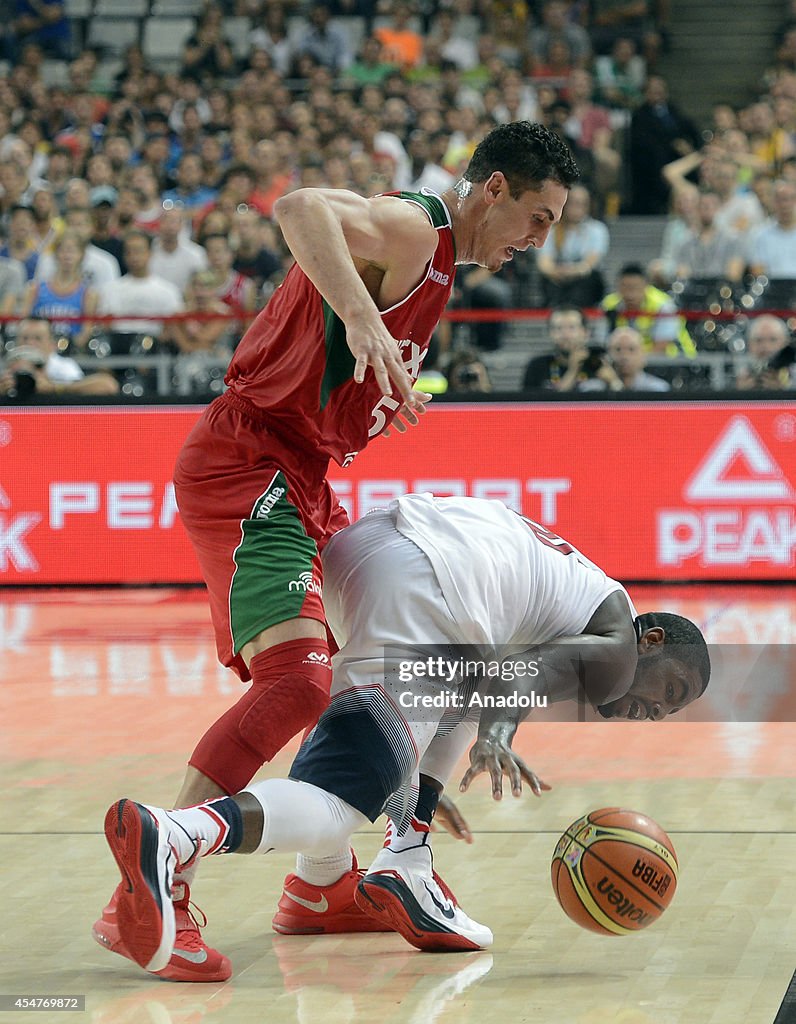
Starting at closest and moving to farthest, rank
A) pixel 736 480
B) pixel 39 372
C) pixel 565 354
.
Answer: pixel 736 480 < pixel 565 354 < pixel 39 372

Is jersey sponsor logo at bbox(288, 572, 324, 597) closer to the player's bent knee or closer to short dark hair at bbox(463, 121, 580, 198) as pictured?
the player's bent knee

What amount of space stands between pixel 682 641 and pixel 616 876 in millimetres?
609

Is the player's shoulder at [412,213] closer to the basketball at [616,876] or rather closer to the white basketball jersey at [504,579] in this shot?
the white basketball jersey at [504,579]

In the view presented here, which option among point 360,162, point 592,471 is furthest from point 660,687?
point 360,162

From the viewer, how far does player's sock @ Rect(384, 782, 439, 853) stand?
14.1 feet

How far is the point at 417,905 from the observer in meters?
4.18

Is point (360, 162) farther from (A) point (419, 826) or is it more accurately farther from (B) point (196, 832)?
(B) point (196, 832)

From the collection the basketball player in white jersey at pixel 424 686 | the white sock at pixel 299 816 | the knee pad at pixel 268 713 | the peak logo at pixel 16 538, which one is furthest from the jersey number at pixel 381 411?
the peak logo at pixel 16 538

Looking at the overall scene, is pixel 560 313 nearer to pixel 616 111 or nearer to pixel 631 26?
pixel 616 111

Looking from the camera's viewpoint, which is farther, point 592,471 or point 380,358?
point 592,471

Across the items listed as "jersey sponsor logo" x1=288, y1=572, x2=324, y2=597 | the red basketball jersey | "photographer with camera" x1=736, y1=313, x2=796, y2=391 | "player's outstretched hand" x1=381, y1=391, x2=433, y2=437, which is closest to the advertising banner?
"photographer with camera" x1=736, y1=313, x2=796, y2=391

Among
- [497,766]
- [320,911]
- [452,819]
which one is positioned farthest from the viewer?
[320,911]

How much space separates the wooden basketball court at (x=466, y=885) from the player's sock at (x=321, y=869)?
0.17m

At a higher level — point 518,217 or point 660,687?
point 518,217
